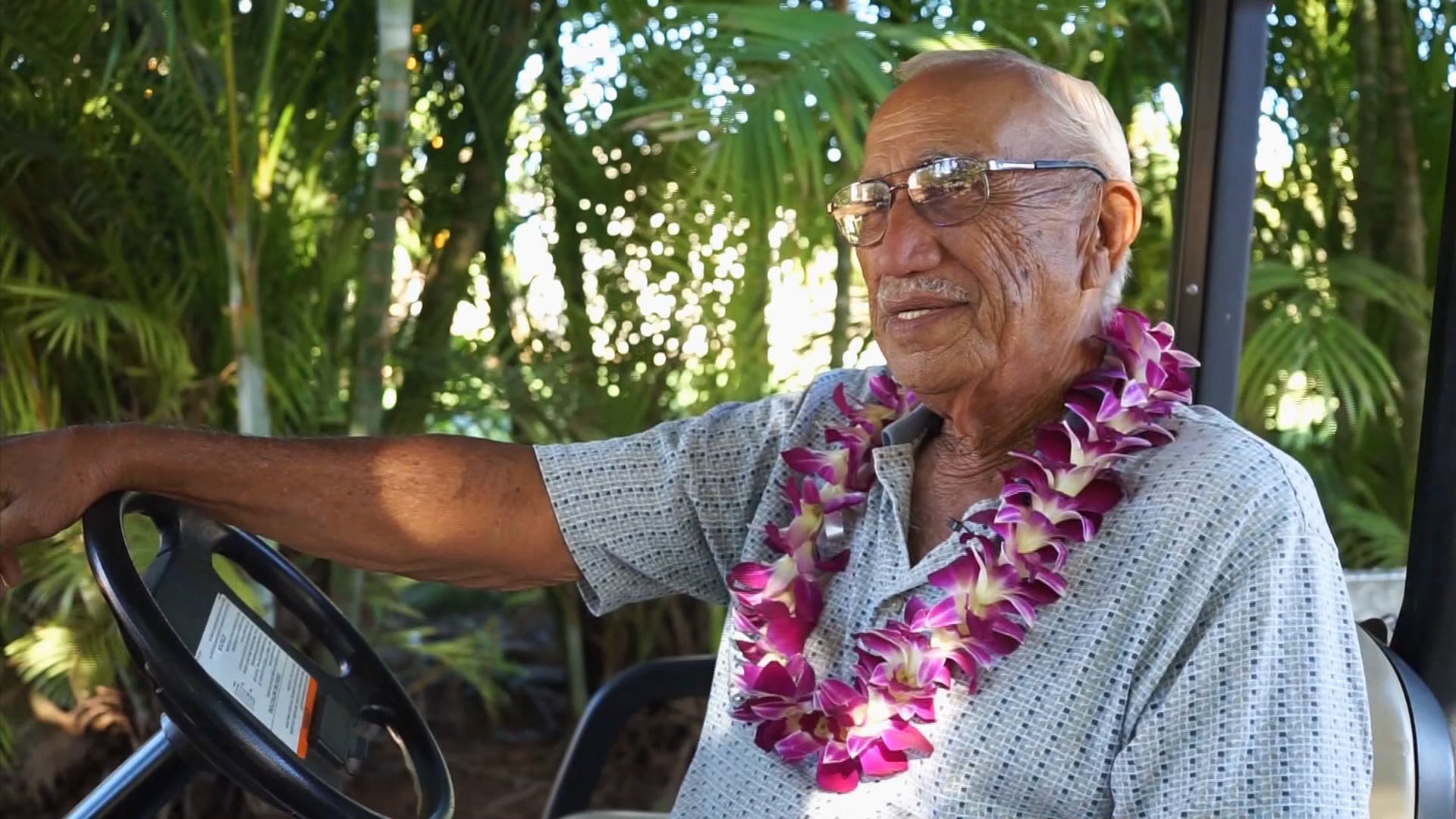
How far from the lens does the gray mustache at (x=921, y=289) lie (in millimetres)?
1257

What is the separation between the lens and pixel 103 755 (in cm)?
261

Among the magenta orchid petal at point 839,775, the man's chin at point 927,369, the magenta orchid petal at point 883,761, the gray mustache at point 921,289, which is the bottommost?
the magenta orchid petal at point 839,775

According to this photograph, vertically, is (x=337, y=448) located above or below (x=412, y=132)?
below

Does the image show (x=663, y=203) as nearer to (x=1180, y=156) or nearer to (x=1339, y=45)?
(x=1180, y=156)

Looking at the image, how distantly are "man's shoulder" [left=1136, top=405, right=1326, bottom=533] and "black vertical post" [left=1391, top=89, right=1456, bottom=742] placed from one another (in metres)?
0.15

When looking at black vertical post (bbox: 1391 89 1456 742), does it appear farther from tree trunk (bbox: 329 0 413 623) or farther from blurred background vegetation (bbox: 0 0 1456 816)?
tree trunk (bbox: 329 0 413 623)

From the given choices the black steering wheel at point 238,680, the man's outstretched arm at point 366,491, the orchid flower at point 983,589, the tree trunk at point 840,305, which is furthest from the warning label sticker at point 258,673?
the tree trunk at point 840,305

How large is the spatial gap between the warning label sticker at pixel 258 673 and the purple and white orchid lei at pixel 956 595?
1.45 ft

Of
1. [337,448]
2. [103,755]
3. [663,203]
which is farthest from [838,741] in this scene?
[103,755]

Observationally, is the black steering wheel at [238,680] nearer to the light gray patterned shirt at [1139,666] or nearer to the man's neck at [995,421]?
the light gray patterned shirt at [1139,666]

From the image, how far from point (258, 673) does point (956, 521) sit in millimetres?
689

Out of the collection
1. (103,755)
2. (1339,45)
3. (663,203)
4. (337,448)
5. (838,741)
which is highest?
(1339,45)

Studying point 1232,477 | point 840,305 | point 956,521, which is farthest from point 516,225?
point 1232,477

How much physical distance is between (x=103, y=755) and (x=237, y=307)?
3.51ft
